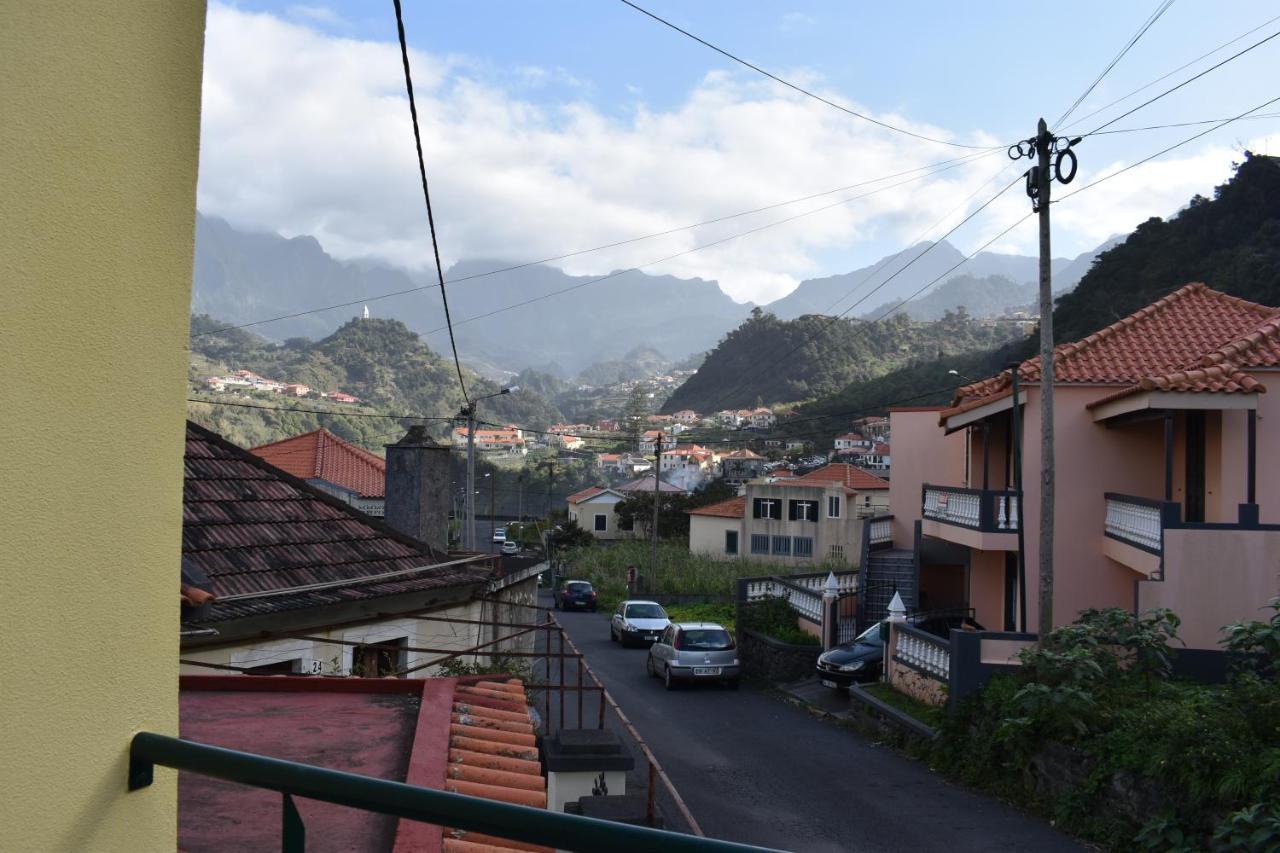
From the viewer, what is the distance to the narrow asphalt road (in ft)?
39.8

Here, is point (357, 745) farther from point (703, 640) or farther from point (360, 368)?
point (360, 368)

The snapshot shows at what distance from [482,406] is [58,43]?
174 m

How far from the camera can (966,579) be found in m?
24.7

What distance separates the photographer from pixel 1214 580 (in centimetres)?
1462

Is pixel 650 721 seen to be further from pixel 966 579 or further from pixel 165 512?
pixel 165 512

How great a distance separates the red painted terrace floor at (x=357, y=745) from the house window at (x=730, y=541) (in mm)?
47247

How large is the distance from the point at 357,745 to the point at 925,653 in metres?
13.3

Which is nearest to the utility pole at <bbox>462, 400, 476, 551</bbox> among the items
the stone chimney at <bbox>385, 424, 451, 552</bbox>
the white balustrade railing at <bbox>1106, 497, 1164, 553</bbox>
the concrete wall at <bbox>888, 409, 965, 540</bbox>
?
the concrete wall at <bbox>888, 409, 965, 540</bbox>

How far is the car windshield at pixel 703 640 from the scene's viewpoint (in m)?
23.2

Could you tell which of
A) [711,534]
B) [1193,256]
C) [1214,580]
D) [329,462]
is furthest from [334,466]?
[1193,256]

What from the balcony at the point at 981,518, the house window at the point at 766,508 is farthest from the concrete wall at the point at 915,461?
the house window at the point at 766,508

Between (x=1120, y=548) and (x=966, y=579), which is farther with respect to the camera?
(x=966, y=579)

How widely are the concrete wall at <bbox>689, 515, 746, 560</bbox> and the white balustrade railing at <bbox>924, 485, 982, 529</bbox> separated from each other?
102 feet

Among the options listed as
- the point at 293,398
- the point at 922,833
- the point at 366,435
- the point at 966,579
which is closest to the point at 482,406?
the point at 293,398
